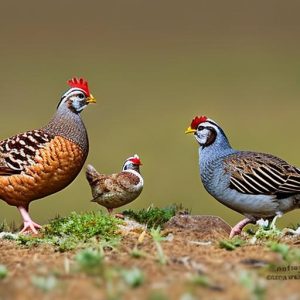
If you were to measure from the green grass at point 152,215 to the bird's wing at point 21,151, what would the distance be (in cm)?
163

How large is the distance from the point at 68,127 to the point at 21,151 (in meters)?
0.75

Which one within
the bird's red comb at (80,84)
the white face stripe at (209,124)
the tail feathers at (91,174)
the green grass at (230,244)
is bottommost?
the green grass at (230,244)

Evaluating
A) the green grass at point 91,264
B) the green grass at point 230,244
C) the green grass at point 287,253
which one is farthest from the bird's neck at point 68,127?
the green grass at point 91,264

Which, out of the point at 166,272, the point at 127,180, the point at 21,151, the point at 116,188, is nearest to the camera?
the point at 166,272

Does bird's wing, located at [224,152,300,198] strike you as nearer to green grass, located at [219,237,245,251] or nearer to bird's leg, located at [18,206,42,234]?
green grass, located at [219,237,245,251]

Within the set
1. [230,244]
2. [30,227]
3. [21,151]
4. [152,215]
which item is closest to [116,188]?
[152,215]

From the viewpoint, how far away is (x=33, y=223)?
396 inches

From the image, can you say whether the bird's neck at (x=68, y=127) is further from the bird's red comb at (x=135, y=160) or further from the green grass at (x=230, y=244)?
the green grass at (x=230, y=244)

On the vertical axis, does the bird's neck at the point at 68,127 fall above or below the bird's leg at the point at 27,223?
above

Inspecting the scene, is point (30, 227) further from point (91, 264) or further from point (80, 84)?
point (91, 264)

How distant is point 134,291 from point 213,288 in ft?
1.91

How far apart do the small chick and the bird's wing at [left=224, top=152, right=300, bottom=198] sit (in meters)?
1.77

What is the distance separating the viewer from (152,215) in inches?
401

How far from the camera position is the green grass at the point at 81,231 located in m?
8.48
